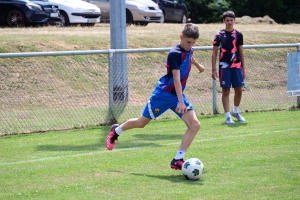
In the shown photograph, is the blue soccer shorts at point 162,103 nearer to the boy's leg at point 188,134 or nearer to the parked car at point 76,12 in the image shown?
the boy's leg at point 188,134

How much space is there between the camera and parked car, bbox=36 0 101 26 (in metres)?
22.3

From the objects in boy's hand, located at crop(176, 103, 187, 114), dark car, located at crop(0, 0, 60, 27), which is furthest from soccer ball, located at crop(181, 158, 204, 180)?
dark car, located at crop(0, 0, 60, 27)

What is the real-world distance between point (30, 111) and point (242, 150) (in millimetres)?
4565

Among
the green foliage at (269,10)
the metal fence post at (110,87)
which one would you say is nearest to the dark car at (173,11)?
the green foliage at (269,10)

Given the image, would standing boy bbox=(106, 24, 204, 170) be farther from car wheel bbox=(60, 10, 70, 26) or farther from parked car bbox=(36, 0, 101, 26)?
car wheel bbox=(60, 10, 70, 26)

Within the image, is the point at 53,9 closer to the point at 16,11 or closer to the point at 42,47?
the point at 16,11

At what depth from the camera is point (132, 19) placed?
82.7 ft

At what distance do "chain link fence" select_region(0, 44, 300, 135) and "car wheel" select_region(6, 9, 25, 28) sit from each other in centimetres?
507

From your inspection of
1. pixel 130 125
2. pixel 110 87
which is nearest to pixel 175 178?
pixel 130 125

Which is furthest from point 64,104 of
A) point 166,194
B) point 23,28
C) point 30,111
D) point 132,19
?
point 132,19

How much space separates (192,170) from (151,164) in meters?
1.09

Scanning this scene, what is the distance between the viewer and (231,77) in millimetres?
11906

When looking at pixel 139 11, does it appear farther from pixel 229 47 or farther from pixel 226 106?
pixel 226 106

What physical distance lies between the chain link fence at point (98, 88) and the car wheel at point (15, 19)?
5.07 m
